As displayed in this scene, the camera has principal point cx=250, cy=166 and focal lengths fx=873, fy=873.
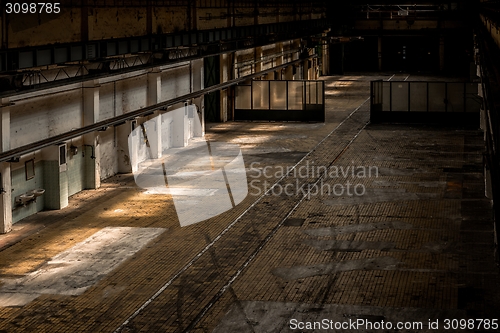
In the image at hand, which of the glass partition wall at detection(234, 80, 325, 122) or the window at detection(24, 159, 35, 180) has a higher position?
A: the glass partition wall at detection(234, 80, 325, 122)

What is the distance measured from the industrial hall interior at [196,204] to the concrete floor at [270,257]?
0.07 metres

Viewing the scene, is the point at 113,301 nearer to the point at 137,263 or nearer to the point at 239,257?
the point at 137,263

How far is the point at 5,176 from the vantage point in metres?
24.4

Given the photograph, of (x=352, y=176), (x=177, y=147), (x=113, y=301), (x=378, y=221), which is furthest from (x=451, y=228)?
(x=177, y=147)

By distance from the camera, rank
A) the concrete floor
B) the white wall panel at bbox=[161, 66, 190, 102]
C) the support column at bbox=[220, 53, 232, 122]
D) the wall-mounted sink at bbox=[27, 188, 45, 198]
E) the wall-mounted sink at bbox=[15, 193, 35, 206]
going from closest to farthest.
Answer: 1. the concrete floor
2. the wall-mounted sink at bbox=[15, 193, 35, 206]
3. the wall-mounted sink at bbox=[27, 188, 45, 198]
4. the white wall panel at bbox=[161, 66, 190, 102]
5. the support column at bbox=[220, 53, 232, 122]

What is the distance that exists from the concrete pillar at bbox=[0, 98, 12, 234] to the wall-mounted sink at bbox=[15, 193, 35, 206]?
2.87 ft

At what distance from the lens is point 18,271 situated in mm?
21297

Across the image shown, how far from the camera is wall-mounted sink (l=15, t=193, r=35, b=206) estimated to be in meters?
25.8

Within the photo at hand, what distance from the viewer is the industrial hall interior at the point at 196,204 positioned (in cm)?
1836

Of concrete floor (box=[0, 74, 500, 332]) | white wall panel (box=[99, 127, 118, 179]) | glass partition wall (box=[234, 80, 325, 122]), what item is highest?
glass partition wall (box=[234, 80, 325, 122])

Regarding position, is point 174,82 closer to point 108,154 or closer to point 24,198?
point 108,154

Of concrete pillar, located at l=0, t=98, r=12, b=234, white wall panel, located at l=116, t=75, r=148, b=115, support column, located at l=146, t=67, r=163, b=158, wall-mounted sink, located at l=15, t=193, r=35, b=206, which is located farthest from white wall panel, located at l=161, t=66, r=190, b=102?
concrete pillar, located at l=0, t=98, r=12, b=234

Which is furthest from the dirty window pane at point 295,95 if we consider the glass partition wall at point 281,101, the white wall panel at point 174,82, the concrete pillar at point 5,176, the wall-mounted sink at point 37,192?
the concrete pillar at point 5,176

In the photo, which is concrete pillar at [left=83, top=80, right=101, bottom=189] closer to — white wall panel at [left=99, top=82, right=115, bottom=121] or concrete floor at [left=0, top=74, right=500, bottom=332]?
concrete floor at [left=0, top=74, right=500, bottom=332]
